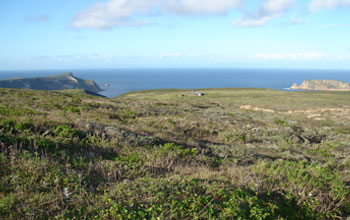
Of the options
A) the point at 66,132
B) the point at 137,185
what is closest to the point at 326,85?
the point at 66,132

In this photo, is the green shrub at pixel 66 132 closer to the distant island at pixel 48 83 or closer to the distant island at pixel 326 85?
the distant island at pixel 48 83

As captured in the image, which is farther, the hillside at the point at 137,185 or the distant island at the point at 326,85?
the distant island at the point at 326,85

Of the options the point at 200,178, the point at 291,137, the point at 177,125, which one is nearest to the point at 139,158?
the point at 200,178

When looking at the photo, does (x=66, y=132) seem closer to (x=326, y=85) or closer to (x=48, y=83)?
(x=48, y=83)

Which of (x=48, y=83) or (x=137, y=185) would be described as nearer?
(x=137, y=185)

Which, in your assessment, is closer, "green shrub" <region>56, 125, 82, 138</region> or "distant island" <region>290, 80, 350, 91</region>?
"green shrub" <region>56, 125, 82, 138</region>

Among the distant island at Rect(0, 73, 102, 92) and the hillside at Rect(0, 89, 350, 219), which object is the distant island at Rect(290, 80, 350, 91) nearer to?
the distant island at Rect(0, 73, 102, 92)

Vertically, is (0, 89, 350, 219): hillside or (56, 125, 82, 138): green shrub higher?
(56, 125, 82, 138): green shrub

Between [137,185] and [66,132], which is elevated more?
[66,132]

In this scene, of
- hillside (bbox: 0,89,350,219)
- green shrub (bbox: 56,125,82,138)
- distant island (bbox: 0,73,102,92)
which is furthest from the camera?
distant island (bbox: 0,73,102,92)

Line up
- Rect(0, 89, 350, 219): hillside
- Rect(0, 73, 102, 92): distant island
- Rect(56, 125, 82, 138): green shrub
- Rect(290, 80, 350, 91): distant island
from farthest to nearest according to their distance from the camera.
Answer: Rect(290, 80, 350, 91): distant island
Rect(0, 73, 102, 92): distant island
Rect(56, 125, 82, 138): green shrub
Rect(0, 89, 350, 219): hillside

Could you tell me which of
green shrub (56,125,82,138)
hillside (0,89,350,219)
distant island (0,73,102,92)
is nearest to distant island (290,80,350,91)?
distant island (0,73,102,92)

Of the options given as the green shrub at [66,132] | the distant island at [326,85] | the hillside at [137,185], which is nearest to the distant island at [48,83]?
the green shrub at [66,132]

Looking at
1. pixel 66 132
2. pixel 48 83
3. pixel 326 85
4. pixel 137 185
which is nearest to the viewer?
pixel 137 185
